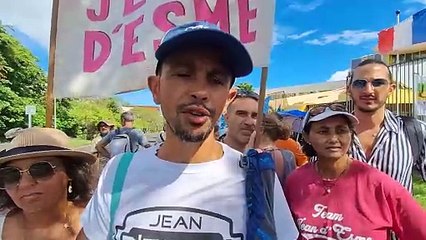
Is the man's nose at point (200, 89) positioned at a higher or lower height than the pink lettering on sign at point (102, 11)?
lower

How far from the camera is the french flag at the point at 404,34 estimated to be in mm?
9289

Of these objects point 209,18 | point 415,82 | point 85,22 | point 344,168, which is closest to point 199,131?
point 344,168

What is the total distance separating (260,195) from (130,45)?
1708 millimetres

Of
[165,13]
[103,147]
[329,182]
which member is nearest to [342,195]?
[329,182]

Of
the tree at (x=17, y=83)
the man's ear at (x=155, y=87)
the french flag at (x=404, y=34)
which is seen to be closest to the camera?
the man's ear at (x=155, y=87)

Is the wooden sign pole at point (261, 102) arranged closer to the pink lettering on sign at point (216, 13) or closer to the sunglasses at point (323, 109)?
the sunglasses at point (323, 109)

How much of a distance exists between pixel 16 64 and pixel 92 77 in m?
37.3

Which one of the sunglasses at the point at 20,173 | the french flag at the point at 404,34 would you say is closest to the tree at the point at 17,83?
the french flag at the point at 404,34

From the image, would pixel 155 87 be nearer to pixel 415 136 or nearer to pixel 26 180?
pixel 26 180

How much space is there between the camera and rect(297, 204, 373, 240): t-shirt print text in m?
1.95

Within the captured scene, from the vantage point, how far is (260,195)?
4.21 ft

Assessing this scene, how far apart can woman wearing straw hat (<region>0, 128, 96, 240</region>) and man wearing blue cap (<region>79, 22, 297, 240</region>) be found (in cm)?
60

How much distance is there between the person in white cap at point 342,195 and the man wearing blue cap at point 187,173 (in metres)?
0.71

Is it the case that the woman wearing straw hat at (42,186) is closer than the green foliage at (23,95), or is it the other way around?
the woman wearing straw hat at (42,186)
